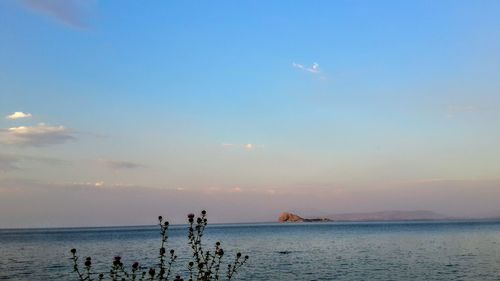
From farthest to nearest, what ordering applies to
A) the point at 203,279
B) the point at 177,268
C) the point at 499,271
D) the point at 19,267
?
the point at 19,267 → the point at 177,268 → the point at 499,271 → the point at 203,279

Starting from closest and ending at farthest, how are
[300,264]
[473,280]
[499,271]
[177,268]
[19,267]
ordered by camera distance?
[473,280] → [499,271] → [177,268] → [300,264] → [19,267]

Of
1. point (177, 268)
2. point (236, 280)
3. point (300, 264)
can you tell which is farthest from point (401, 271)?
point (177, 268)

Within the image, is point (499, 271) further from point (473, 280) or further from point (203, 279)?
point (203, 279)

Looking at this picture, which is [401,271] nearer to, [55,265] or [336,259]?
[336,259]

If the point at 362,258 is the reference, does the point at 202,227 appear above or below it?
above

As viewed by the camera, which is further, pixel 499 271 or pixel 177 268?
pixel 177 268

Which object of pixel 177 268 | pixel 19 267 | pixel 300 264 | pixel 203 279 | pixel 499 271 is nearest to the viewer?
pixel 203 279

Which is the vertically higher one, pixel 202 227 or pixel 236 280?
pixel 202 227

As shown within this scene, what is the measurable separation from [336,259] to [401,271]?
532 inches

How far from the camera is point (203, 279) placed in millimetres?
8703

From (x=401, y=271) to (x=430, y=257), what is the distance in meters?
15.5

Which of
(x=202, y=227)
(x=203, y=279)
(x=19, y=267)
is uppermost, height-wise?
(x=202, y=227)

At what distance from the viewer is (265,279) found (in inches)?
1591

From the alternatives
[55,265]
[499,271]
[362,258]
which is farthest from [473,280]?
[55,265]
